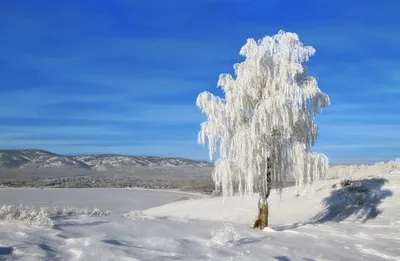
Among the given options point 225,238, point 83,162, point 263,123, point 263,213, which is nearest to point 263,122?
point 263,123

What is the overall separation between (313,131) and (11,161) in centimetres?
12476

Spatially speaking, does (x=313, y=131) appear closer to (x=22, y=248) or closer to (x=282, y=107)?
(x=282, y=107)

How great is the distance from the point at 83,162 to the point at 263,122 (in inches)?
5195

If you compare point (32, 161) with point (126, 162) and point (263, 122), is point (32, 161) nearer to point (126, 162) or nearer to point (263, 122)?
point (126, 162)

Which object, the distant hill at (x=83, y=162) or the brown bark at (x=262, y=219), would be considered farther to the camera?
the distant hill at (x=83, y=162)

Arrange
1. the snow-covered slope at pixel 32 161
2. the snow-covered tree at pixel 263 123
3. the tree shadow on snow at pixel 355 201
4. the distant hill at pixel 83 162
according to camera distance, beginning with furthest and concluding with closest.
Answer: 1. the distant hill at pixel 83 162
2. the snow-covered slope at pixel 32 161
3. the tree shadow on snow at pixel 355 201
4. the snow-covered tree at pixel 263 123

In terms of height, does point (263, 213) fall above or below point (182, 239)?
above

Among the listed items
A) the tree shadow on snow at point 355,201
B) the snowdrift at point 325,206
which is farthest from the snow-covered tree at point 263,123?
the tree shadow on snow at point 355,201

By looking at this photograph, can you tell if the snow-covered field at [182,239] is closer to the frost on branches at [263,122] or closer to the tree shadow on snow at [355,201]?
the tree shadow on snow at [355,201]

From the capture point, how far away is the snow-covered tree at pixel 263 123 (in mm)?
16422

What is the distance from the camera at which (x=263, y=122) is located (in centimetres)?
1625

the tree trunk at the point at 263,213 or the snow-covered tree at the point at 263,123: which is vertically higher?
the snow-covered tree at the point at 263,123

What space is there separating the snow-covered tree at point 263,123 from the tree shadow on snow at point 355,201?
1002 centimetres

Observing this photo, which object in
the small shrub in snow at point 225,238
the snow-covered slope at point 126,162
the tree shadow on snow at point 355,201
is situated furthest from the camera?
the snow-covered slope at point 126,162
